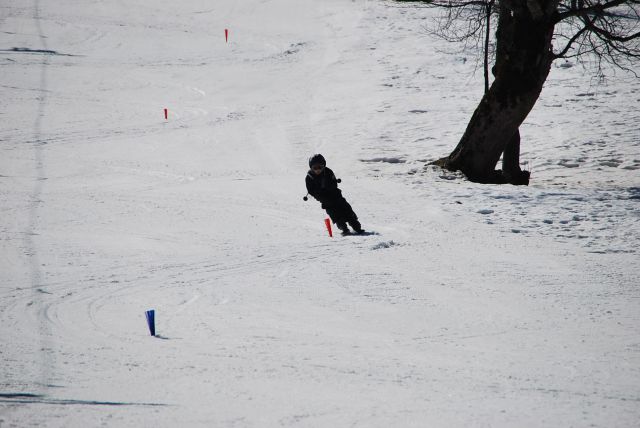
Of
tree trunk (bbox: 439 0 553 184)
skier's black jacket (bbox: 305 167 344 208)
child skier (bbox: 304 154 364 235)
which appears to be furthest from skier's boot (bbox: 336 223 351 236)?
tree trunk (bbox: 439 0 553 184)

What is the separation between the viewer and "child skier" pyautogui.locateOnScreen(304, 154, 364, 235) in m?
8.66

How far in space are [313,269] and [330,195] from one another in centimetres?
186

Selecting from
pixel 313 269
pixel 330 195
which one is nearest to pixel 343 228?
pixel 330 195

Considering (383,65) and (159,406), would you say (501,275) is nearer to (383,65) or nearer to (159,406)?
(159,406)

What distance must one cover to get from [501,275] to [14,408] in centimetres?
489

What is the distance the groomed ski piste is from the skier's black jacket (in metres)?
0.55

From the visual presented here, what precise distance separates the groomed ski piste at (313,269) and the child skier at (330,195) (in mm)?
431

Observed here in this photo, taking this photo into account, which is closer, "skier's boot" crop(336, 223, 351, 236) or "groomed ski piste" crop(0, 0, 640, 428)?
"groomed ski piste" crop(0, 0, 640, 428)

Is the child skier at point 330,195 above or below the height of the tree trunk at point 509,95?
below

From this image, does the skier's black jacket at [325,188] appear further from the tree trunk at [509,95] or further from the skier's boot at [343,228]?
the tree trunk at [509,95]

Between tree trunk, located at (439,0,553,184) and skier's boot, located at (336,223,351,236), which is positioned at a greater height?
tree trunk, located at (439,0,553,184)

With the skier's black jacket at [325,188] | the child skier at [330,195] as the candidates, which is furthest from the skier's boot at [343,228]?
the skier's black jacket at [325,188]

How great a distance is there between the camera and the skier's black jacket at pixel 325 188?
873cm

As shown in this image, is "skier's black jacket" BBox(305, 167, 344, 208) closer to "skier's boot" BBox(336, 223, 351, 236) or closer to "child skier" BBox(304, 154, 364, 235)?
"child skier" BBox(304, 154, 364, 235)
